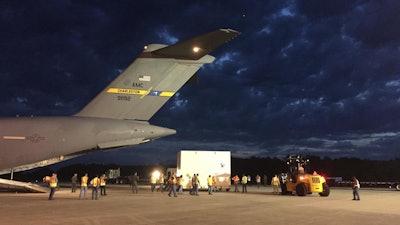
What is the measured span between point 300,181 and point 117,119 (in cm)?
1263

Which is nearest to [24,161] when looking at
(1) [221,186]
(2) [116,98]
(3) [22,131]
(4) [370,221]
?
(3) [22,131]

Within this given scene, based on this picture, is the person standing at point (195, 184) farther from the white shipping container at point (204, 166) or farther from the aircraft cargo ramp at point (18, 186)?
the aircraft cargo ramp at point (18, 186)

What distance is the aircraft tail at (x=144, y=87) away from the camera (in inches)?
538

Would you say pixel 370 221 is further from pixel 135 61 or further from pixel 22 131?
pixel 22 131

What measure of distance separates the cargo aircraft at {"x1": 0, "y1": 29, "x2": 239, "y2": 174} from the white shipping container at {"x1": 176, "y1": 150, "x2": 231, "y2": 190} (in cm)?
1346

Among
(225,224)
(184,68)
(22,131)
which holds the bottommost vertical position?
(225,224)

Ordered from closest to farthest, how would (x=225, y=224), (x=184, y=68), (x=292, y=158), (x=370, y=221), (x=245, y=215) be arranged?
1. (x=225, y=224)
2. (x=370, y=221)
3. (x=245, y=215)
4. (x=184, y=68)
5. (x=292, y=158)

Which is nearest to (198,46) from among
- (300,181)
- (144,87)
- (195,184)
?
(144,87)

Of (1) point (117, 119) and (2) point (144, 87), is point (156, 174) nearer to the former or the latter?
(1) point (117, 119)

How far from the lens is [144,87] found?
13.7 m

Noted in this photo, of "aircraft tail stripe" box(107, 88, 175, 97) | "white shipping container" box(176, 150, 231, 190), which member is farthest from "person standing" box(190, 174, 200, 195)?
"aircraft tail stripe" box(107, 88, 175, 97)

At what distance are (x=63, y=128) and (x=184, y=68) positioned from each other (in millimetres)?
4460

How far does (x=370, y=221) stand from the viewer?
11.1m

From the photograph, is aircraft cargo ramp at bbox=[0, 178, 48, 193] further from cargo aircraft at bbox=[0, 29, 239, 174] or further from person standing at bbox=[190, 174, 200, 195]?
cargo aircraft at bbox=[0, 29, 239, 174]
